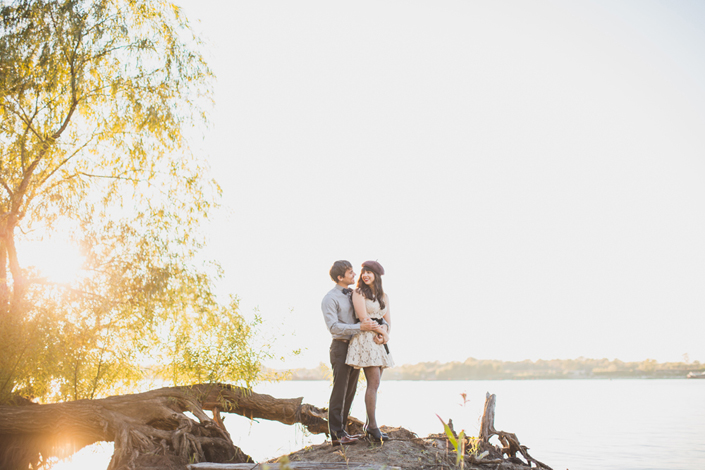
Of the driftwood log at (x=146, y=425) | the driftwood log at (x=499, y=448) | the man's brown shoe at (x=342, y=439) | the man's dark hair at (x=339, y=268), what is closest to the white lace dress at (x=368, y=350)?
the man's dark hair at (x=339, y=268)

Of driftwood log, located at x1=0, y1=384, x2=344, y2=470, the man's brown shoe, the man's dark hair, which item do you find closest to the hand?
the man's dark hair

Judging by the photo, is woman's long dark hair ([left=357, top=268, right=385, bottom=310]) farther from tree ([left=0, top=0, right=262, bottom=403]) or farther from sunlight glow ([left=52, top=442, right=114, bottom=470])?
sunlight glow ([left=52, top=442, right=114, bottom=470])

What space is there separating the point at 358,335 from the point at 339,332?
0.21 meters

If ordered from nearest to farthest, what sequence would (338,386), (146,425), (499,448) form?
(338,386), (499,448), (146,425)

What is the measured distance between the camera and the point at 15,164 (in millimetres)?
7832

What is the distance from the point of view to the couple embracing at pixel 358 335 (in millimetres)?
5398

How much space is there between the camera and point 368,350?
17.7 ft

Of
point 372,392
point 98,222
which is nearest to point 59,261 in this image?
point 98,222

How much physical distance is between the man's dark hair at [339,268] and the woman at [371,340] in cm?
24

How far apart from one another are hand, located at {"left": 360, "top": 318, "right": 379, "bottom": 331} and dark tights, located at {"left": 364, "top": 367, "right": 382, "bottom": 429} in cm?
43

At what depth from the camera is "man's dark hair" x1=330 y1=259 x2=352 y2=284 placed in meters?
5.73

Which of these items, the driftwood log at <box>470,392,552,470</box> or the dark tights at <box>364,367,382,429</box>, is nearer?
the dark tights at <box>364,367,382,429</box>

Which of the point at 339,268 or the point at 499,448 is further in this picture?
the point at 499,448

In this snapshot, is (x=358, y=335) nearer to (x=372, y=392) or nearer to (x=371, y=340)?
(x=371, y=340)
